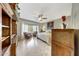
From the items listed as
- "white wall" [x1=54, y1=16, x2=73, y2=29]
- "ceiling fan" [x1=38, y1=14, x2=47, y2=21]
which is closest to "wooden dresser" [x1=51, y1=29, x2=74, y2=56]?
"white wall" [x1=54, y1=16, x2=73, y2=29]

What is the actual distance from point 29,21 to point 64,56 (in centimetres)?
84

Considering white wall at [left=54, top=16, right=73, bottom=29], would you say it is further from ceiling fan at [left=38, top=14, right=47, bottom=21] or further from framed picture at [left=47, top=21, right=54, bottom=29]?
ceiling fan at [left=38, top=14, right=47, bottom=21]

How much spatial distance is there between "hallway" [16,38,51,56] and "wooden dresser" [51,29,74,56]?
12cm

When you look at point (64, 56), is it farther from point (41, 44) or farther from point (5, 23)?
point (5, 23)

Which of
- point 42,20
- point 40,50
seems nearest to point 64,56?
point 40,50

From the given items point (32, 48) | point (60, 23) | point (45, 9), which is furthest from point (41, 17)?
point (32, 48)

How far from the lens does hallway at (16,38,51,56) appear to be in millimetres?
2236

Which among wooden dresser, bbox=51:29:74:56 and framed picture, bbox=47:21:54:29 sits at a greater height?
framed picture, bbox=47:21:54:29

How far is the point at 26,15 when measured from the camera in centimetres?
220

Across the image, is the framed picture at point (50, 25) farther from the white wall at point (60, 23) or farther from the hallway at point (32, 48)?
the hallway at point (32, 48)

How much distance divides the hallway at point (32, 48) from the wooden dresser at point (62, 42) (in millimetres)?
123

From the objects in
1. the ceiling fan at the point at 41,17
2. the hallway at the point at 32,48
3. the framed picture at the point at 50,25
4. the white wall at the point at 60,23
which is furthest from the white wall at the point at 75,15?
the hallway at the point at 32,48

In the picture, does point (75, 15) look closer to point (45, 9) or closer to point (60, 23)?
point (60, 23)

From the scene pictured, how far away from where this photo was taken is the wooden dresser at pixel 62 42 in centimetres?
220
